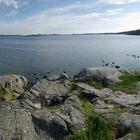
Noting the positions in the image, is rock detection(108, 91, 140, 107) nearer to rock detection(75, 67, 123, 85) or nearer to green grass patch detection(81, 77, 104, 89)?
green grass patch detection(81, 77, 104, 89)

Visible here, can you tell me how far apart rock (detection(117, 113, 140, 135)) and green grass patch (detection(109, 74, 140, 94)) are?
823cm

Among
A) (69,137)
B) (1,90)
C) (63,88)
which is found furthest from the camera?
(1,90)

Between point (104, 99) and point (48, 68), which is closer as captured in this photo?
point (104, 99)

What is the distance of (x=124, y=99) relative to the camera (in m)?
21.6

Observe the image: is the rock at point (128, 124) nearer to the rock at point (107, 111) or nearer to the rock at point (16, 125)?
the rock at point (107, 111)

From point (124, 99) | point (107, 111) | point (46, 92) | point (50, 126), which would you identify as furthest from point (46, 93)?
point (50, 126)

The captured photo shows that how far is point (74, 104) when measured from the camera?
1912 cm

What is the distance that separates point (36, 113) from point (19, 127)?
5.47 ft

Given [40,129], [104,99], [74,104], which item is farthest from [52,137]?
[104,99]

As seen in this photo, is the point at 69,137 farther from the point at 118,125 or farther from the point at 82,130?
the point at 118,125

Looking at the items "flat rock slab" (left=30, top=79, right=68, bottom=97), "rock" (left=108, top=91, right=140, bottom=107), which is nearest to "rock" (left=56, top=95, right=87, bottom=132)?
Result: "rock" (left=108, top=91, right=140, bottom=107)

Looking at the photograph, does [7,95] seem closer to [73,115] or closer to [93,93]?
[93,93]

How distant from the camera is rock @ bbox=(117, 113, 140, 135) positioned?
15422 millimetres

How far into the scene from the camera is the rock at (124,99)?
20.4 m
